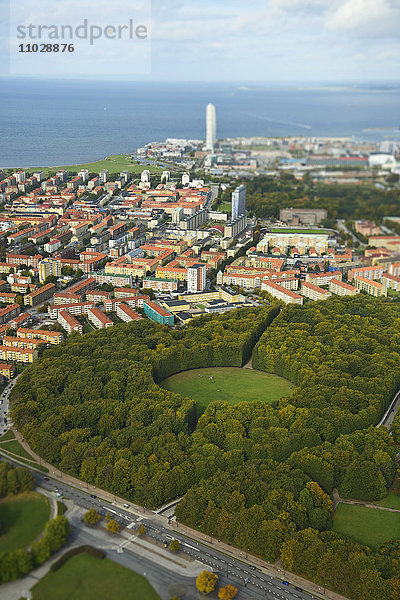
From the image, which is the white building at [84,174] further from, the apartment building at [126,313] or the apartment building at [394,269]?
the apartment building at [394,269]

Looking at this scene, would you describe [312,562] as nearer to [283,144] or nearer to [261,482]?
[261,482]

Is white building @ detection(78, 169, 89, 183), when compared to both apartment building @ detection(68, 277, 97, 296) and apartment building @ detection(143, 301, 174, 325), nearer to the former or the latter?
apartment building @ detection(68, 277, 97, 296)

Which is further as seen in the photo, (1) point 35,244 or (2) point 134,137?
(2) point 134,137

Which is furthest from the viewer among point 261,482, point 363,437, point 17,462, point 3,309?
point 3,309

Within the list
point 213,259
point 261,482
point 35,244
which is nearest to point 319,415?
point 261,482

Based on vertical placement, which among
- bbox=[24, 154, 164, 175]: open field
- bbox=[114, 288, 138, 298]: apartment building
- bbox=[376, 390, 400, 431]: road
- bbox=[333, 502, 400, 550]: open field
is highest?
bbox=[24, 154, 164, 175]: open field

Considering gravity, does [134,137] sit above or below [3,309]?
above

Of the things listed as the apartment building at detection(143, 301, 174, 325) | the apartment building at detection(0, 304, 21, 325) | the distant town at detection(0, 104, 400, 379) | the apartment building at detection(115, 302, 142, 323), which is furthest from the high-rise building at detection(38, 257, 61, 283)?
the apartment building at detection(143, 301, 174, 325)

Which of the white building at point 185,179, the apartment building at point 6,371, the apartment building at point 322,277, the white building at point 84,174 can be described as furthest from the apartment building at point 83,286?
the white building at point 185,179
